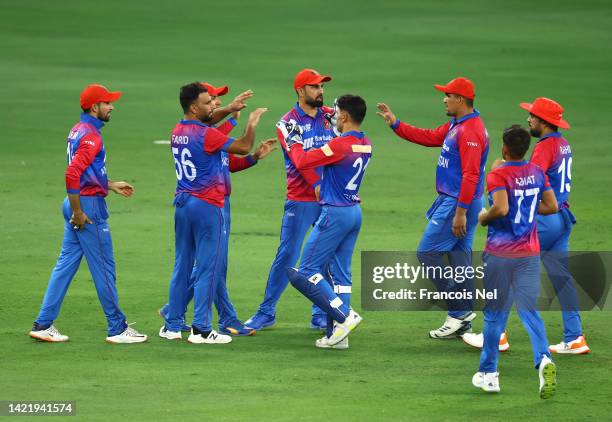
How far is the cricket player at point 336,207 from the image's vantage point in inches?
464

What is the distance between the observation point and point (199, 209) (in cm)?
1200

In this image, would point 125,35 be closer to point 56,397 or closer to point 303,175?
point 303,175

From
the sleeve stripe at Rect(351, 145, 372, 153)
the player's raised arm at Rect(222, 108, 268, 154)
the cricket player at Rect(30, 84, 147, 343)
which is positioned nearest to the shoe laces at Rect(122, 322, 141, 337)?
the cricket player at Rect(30, 84, 147, 343)

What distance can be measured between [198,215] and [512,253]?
3180 mm

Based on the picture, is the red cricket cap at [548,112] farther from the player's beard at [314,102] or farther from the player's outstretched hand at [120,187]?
the player's outstretched hand at [120,187]

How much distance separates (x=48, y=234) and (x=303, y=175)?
19.1 ft

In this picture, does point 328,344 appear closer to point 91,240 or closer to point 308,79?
point 91,240

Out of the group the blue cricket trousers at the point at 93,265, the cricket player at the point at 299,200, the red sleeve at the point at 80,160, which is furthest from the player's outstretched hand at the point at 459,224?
the red sleeve at the point at 80,160

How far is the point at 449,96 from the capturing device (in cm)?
1228

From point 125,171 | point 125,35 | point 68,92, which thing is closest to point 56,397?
point 125,171

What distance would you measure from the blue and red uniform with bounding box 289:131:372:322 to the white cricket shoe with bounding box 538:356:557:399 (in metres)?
2.37

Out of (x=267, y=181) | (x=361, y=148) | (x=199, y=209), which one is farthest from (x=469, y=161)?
(x=267, y=181)

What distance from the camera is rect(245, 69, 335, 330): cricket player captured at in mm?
12867

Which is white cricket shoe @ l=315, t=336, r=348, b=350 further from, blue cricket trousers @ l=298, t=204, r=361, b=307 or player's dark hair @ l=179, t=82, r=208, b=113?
player's dark hair @ l=179, t=82, r=208, b=113
